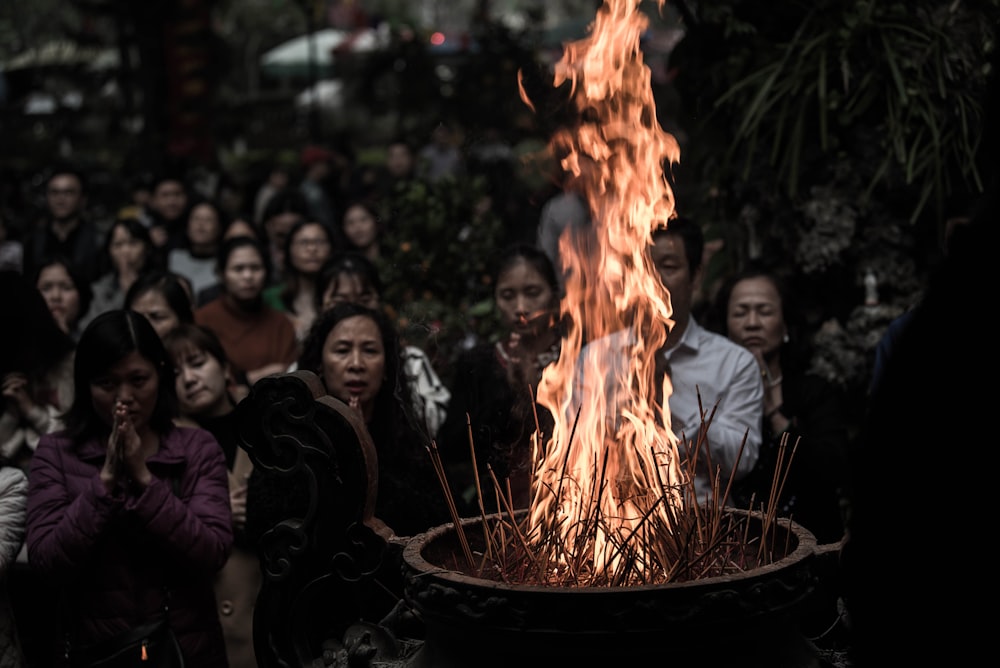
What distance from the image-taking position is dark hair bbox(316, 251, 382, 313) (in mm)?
5219

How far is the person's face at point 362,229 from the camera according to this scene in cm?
742

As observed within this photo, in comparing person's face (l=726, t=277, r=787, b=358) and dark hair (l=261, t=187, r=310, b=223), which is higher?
dark hair (l=261, t=187, r=310, b=223)

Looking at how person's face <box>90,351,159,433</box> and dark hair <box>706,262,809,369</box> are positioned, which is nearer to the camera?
person's face <box>90,351,159,433</box>

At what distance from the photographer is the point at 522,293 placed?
467cm

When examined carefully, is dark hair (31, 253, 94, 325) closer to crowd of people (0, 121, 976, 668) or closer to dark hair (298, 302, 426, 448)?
crowd of people (0, 121, 976, 668)

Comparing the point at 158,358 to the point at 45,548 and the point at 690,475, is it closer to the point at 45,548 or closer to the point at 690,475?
the point at 45,548

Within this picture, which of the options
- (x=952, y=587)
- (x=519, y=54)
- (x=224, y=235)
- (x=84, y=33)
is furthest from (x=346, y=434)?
(x=84, y=33)

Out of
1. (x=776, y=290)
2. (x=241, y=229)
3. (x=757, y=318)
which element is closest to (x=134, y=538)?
(x=757, y=318)

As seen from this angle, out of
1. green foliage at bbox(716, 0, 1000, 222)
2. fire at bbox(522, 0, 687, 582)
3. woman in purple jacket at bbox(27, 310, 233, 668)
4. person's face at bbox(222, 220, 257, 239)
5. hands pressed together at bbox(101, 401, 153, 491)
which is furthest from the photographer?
person's face at bbox(222, 220, 257, 239)

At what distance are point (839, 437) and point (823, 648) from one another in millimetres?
1283

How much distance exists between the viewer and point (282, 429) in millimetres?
3102

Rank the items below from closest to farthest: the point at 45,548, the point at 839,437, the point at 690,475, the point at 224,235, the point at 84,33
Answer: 1. the point at 690,475
2. the point at 45,548
3. the point at 839,437
4. the point at 224,235
5. the point at 84,33

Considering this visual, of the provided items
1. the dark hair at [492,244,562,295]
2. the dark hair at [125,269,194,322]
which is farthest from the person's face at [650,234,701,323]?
the dark hair at [125,269,194,322]

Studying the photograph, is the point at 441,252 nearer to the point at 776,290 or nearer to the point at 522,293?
the point at 522,293
